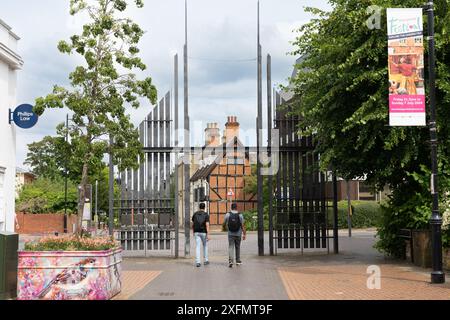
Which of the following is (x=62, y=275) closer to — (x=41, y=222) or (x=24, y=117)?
(x=24, y=117)

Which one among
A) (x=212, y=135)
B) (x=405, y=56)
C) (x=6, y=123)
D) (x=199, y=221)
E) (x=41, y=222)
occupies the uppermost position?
(x=212, y=135)

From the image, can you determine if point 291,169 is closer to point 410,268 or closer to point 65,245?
point 410,268

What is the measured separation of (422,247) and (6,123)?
38.7 ft

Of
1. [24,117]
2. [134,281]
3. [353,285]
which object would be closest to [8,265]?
[134,281]

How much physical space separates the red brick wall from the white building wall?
35.2m

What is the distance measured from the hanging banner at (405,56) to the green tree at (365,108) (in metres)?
2.25

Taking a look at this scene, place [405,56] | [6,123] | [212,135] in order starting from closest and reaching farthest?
[405,56], [6,123], [212,135]

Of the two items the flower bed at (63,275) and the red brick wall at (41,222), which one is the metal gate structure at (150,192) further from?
the red brick wall at (41,222)

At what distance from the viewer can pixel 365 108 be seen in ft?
50.0

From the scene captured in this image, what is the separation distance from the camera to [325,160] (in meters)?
16.9

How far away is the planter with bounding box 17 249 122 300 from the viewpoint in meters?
10.1

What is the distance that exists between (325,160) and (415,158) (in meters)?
2.52

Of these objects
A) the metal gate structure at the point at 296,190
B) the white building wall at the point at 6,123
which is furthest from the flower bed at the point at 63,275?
the metal gate structure at the point at 296,190

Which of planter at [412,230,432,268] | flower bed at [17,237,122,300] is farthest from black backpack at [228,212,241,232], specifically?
flower bed at [17,237,122,300]
